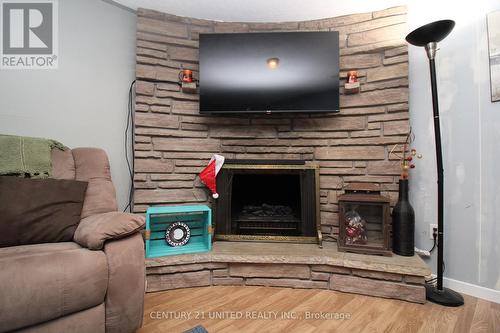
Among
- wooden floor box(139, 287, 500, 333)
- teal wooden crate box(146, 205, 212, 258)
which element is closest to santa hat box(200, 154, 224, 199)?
teal wooden crate box(146, 205, 212, 258)

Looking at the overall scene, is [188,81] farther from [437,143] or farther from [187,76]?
[437,143]

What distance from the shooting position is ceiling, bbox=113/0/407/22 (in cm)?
183

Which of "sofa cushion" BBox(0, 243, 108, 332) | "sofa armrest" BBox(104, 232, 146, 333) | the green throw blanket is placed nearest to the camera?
"sofa cushion" BBox(0, 243, 108, 332)

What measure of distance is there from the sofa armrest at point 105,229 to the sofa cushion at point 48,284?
5cm

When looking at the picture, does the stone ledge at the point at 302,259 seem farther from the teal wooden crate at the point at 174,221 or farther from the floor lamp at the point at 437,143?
the floor lamp at the point at 437,143

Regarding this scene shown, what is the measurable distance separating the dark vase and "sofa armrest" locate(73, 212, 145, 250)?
1.61 metres

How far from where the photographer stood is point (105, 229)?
1033 millimetres

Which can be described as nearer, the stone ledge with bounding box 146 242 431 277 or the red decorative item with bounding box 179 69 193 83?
the stone ledge with bounding box 146 242 431 277

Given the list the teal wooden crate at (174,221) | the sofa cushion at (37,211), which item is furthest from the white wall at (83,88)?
the sofa cushion at (37,211)

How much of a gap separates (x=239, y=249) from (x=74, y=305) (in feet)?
3.36

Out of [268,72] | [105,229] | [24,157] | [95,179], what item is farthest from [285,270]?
[24,157]

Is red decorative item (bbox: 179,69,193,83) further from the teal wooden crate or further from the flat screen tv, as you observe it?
the teal wooden crate

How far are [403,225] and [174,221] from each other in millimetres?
1650

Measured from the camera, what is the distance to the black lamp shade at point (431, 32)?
1.34m
